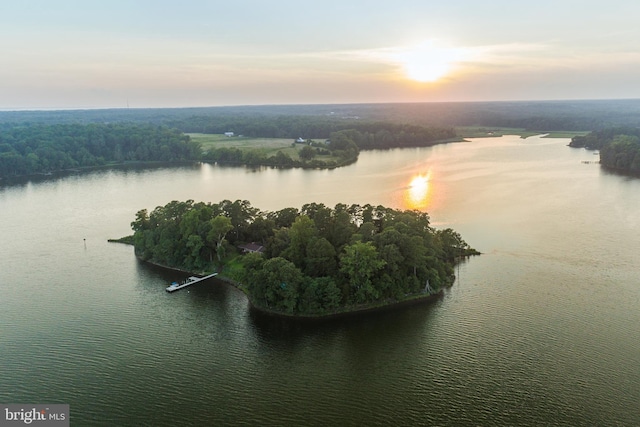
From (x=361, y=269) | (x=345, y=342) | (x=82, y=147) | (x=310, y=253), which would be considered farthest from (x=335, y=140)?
(x=345, y=342)

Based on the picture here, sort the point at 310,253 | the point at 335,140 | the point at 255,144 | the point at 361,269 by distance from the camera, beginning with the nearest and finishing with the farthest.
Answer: the point at 361,269 → the point at 310,253 → the point at 335,140 → the point at 255,144

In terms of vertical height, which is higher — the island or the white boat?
the island

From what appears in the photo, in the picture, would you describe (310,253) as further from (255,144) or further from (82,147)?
(255,144)

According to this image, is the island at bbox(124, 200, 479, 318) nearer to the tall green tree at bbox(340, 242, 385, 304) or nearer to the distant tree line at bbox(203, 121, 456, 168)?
the tall green tree at bbox(340, 242, 385, 304)

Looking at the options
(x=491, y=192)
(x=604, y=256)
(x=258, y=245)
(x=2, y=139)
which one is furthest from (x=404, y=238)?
(x=2, y=139)

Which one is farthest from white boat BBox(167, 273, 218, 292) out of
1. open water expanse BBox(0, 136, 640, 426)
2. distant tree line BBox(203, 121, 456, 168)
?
distant tree line BBox(203, 121, 456, 168)

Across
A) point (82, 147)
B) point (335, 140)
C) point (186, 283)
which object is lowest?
point (186, 283)

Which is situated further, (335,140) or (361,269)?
(335,140)

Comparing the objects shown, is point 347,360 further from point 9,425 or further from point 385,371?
point 9,425
